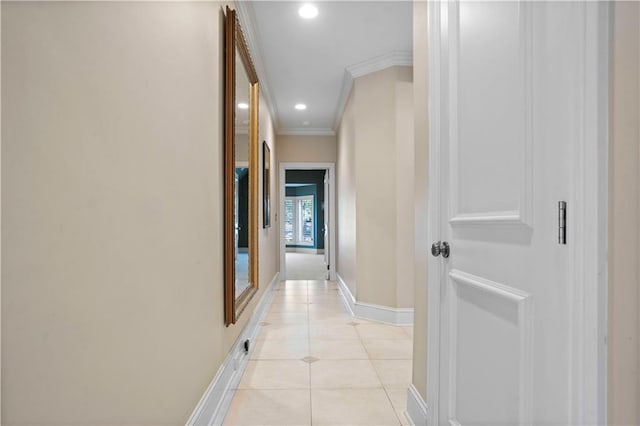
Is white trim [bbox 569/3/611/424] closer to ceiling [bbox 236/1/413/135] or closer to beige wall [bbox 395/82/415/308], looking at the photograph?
ceiling [bbox 236/1/413/135]

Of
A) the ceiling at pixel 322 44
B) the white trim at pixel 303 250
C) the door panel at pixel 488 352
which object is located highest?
the ceiling at pixel 322 44

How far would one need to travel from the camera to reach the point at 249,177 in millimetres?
3258

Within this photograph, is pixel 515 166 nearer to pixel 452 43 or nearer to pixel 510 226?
pixel 510 226

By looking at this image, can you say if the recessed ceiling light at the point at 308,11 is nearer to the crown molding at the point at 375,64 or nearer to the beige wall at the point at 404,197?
the crown molding at the point at 375,64

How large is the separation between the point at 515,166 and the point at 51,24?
1.07 m

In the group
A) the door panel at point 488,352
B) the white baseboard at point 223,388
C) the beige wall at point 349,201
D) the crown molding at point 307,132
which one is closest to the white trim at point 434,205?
the door panel at point 488,352

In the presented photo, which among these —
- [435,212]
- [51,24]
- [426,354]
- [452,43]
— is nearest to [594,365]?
[435,212]

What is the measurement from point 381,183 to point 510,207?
292 cm

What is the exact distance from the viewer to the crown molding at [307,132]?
6410mm

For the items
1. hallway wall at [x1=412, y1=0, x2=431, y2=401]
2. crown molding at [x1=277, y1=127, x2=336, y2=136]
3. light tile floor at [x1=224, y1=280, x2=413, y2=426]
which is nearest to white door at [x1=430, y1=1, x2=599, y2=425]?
hallway wall at [x1=412, y1=0, x2=431, y2=401]

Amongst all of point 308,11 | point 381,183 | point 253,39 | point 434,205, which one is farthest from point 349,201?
point 434,205

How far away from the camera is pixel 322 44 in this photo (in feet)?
11.4

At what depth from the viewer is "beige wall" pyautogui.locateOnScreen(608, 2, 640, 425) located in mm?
659

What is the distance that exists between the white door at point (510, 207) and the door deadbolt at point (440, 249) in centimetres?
3
